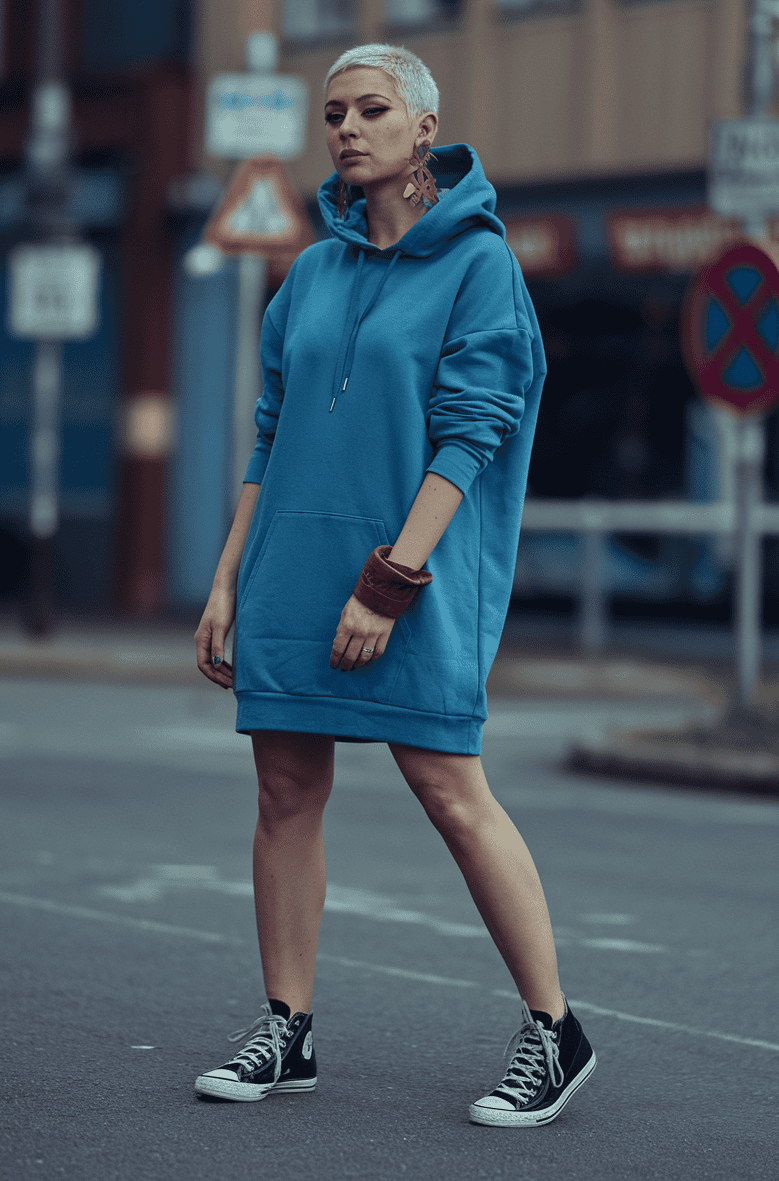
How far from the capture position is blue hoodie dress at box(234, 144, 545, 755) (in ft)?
13.1

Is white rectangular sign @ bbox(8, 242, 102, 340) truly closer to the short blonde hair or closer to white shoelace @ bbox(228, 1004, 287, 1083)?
the short blonde hair

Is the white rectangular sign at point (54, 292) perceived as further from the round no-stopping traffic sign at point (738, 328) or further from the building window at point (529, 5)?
the round no-stopping traffic sign at point (738, 328)

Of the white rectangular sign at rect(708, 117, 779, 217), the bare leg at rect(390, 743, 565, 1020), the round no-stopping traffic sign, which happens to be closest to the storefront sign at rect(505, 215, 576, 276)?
the white rectangular sign at rect(708, 117, 779, 217)

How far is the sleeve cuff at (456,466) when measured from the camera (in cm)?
395

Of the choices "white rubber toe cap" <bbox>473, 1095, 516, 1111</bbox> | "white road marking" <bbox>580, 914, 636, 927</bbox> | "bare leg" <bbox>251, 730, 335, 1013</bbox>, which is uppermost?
"bare leg" <bbox>251, 730, 335, 1013</bbox>

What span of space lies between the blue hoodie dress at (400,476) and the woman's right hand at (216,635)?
70 millimetres

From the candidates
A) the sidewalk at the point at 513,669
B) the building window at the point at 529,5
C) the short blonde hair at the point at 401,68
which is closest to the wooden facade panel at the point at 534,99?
the building window at the point at 529,5

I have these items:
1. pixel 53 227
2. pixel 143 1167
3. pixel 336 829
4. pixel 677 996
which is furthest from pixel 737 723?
pixel 53 227

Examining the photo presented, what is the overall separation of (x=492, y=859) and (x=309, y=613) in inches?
23.0

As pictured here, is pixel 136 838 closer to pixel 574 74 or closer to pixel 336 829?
pixel 336 829

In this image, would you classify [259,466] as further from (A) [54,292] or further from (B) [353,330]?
(A) [54,292]

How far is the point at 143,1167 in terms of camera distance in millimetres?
3717

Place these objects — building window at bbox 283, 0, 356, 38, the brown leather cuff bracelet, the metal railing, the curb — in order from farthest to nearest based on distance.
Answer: building window at bbox 283, 0, 356, 38 → the metal railing → the curb → the brown leather cuff bracelet

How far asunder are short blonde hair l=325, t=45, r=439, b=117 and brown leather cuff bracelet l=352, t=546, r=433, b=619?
0.90m
